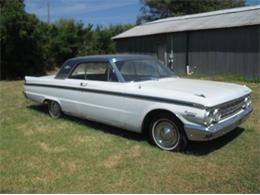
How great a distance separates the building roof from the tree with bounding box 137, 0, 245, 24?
17400 mm

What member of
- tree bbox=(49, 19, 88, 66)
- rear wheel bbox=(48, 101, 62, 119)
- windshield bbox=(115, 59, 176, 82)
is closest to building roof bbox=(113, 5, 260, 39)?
tree bbox=(49, 19, 88, 66)

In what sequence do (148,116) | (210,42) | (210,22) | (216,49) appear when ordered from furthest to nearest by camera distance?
1. (210,22)
2. (210,42)
3. (216,49)
4. (148,116)

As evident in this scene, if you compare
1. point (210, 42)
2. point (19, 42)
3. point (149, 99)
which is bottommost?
point (149, 99)

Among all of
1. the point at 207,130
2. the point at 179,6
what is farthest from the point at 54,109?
the point at 179,6

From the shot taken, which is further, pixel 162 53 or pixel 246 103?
pixel 162 53

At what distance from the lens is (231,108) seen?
5.39 metres

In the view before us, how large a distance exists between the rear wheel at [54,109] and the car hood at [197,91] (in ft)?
8.48

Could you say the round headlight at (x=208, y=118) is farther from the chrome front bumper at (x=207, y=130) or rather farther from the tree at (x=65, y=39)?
the tree at (x=65, y=39)

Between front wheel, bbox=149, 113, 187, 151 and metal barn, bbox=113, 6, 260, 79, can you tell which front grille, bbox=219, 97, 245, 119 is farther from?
metal barn, bbox=113, 6, 260, 79

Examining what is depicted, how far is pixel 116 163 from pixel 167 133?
984 mm

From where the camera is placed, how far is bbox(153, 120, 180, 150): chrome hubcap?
17.5ft

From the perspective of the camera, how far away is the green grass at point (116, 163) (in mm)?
4211

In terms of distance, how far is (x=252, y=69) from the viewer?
52.0ft

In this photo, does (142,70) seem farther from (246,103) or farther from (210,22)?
(210,22)
